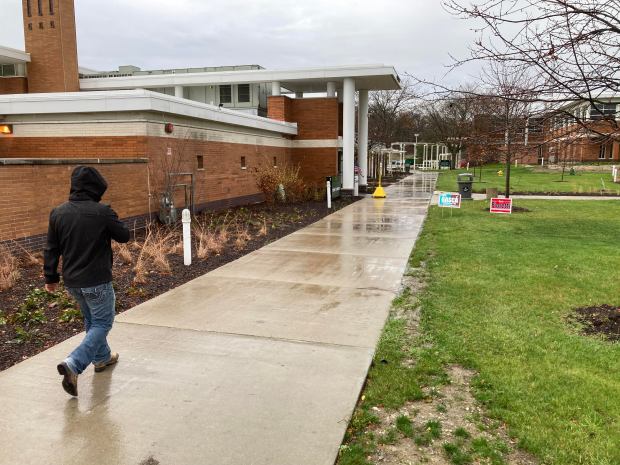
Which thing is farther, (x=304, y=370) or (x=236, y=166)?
(x=236, y=166)

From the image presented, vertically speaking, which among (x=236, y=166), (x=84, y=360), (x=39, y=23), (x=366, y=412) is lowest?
(x=366, y=412)

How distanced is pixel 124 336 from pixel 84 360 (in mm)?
1313

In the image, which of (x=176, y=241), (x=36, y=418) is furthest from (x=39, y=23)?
(x=36, y=418)

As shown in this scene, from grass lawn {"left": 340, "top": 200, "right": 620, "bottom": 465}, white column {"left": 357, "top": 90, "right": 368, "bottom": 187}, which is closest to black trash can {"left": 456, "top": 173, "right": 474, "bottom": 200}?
white column {"left": 357, "top": 90, "right": 368, "bottom": 187}

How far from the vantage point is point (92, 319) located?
13.8 ft

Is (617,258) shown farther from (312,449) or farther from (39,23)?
(39,23)

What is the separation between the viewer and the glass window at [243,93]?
25375mm

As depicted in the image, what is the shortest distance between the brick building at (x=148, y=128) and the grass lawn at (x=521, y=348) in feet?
22.8

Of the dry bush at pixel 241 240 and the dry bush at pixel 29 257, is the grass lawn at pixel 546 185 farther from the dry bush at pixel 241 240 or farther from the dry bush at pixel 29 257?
the dry bush at pixel 29 257

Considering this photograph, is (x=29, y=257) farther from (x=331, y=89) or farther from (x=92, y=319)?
(x=331, y=89)

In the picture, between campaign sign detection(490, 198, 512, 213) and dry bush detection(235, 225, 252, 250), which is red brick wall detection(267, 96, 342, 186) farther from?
dry bush detection(235, 225, 252, 250)

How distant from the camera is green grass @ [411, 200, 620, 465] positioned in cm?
345

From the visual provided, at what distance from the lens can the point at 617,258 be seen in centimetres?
923

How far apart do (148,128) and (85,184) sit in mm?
9371
